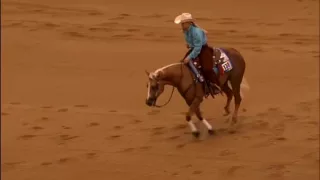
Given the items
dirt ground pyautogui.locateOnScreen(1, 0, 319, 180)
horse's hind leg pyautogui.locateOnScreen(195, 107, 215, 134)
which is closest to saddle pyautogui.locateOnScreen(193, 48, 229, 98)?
horse's hind leg pyautogui.locateOnScreen(195, 107, 215, 134)

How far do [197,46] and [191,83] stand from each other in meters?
0.47

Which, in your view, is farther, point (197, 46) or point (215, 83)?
point (215, 83)

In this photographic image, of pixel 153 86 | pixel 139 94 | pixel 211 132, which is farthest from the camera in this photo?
pixel 139 94

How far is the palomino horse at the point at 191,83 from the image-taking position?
8.73 m

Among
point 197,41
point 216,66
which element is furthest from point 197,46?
point 216,66

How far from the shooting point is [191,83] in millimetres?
Answer: 8914

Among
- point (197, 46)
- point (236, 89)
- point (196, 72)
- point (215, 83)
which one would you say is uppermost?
point (197, 46)

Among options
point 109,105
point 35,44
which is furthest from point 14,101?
point 35,44

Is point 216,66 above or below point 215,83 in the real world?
above

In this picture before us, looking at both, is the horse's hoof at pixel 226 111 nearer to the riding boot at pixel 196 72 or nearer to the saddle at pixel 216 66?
the saddle at pixel 216 66

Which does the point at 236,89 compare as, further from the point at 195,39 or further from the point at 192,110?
the point at 195,39

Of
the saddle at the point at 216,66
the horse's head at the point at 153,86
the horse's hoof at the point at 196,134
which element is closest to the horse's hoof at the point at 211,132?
the horse's hoof at the point at 196,134

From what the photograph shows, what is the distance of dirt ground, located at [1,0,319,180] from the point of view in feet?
28.6

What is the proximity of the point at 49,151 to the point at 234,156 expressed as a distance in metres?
2.28
